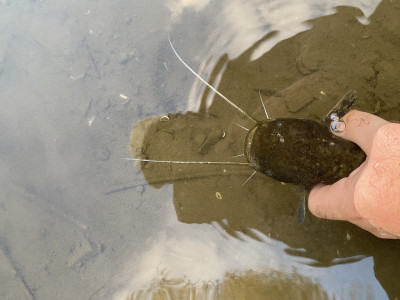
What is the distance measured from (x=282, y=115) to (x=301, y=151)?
66 cm

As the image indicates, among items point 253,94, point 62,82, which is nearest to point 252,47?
point 253,94

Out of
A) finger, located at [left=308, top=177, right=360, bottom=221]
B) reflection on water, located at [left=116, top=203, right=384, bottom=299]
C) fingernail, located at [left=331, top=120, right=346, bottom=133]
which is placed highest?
fingernail, located at [left=331, top=120, right=346, bottom=133]

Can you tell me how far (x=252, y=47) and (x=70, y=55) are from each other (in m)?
1.98

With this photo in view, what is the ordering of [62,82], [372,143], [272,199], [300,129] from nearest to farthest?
[372,143]
[300,129]
[272,199]
[62,82]

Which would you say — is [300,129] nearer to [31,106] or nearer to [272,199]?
[272,199]

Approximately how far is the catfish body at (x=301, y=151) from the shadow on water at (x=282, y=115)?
0.50 metres

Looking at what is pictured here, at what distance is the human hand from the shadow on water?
49 centimetres

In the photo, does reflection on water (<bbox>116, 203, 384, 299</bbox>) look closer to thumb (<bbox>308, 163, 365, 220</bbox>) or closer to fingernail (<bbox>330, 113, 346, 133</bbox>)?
thumb (<bbox>308, 163, 365, 220</bbox>)

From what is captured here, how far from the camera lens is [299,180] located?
9.72ft

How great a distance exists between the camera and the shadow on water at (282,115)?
329cm

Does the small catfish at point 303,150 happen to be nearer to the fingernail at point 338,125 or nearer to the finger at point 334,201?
the fingernail at point 338,125

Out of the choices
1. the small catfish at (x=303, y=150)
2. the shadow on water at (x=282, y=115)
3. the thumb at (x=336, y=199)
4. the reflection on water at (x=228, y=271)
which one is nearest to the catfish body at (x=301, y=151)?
the small catfish at (x=303, y=150)

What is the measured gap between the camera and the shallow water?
11.0 ft

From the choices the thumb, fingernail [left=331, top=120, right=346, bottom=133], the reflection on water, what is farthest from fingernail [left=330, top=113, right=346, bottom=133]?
the reflection on water
